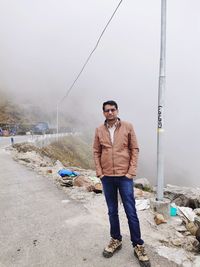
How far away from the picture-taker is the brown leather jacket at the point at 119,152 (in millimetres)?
Answer: 3695

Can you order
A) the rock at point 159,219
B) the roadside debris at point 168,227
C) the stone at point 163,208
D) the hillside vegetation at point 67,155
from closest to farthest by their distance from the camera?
the roadside debris at point 168,227 < the rock at point 159,219 < the stone at point 163,208 < the hillside vegetation at point 67,155

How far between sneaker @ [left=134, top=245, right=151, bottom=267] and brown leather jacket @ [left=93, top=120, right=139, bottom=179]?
42.1 inches

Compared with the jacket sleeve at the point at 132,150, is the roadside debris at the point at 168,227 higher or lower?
lower

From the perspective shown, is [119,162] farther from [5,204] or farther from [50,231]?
[5,204]

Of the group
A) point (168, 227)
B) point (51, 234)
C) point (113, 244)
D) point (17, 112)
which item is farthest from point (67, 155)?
point (17, 112)

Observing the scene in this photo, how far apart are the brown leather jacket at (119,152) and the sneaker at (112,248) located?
1097 mm

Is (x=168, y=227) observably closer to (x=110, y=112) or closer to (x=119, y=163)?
(x=119, y=163)

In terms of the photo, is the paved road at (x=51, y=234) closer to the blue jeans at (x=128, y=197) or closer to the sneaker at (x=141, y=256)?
the sneaker at (x=141, y=256)

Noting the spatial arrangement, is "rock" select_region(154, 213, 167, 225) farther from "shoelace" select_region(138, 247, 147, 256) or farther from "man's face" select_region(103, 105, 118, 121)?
"man's face" select_region(103, 105, 118, 121)

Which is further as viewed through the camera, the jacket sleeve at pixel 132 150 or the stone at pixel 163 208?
the stone at pixel 163 208

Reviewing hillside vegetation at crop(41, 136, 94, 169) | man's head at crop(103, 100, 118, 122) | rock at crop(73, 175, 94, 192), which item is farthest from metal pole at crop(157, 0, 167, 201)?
hillside vegetation at crop(41, 136, 94, 169)

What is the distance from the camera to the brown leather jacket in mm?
3695

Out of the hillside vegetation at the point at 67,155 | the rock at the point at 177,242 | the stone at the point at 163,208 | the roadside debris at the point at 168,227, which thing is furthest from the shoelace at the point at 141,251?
the hillside vegetation at the point at 67,155

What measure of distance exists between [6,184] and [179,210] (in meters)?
6.11
